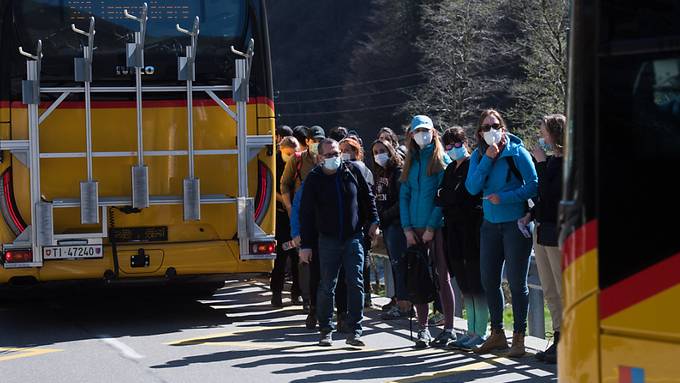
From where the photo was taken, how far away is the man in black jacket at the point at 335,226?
11086mm

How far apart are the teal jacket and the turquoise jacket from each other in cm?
84

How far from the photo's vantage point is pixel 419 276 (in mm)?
10805

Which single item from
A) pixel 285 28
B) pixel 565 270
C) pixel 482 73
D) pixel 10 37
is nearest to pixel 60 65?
pixel 10 37

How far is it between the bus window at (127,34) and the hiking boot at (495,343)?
13.1 feet

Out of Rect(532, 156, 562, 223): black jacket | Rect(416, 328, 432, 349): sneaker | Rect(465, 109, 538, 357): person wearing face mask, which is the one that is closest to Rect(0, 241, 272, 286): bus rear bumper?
Rect(416, 328, 432, 349): sneaker

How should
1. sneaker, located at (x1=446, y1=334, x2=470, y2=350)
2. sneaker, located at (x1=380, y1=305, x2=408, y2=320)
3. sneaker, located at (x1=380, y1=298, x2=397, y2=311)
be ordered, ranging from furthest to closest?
sneaker, located at (x1=380, y1=298, x2=397, y2=311) < sneaker, located at (x1=380, y1=305, x2=408, y2=320) < sneaker, located at (x1=446, y1=334, x2=470, y2=350)

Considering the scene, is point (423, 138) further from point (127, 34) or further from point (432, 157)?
point (127, 34)

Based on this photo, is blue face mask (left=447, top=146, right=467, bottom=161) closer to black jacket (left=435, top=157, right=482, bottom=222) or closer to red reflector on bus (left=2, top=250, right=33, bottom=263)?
black jacket (left=435, top=157, right=482, bottom=222)

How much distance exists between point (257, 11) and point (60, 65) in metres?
2.06

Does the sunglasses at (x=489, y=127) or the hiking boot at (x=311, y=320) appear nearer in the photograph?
the sunglasses at (x=489, y=127)

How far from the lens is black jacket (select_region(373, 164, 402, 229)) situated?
1192cm

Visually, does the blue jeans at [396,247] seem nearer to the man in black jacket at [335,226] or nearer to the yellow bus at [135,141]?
the man in black jacket at [335,226]

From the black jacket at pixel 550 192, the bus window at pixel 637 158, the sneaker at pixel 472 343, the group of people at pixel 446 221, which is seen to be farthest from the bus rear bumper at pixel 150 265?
the bus window at pixel 637 158

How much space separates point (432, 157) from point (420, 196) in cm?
36
